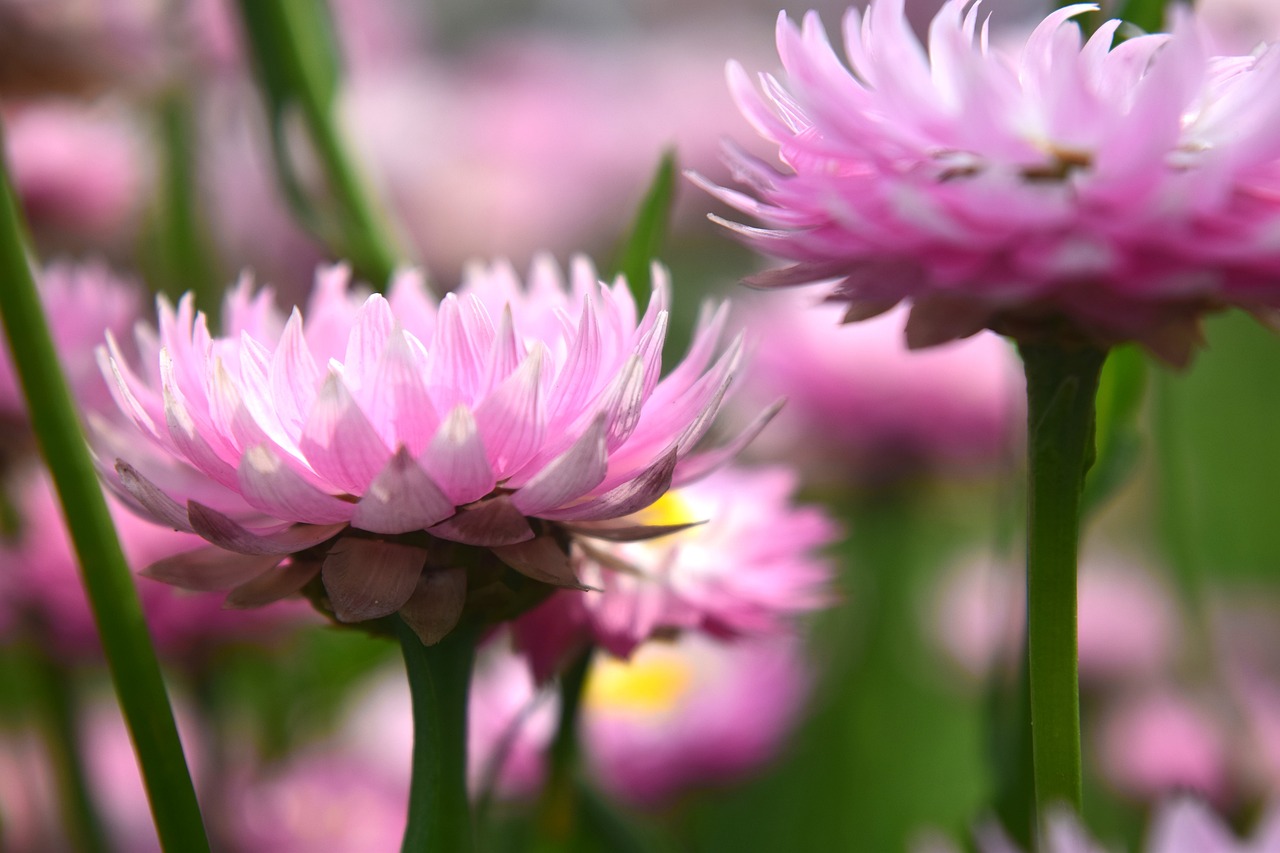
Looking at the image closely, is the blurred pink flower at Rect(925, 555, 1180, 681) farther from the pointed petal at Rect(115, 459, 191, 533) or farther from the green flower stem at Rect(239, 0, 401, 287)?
the pointed petal at Rect(115, 459, 191, 533)

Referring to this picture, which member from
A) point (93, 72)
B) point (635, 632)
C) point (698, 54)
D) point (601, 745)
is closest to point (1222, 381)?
point (698, 54)

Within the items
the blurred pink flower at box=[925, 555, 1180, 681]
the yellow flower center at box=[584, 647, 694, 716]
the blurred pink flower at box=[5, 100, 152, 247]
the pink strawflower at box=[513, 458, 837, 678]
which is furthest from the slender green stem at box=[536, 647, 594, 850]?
the blurred pink flower at box=[5, 100, 152, 247]

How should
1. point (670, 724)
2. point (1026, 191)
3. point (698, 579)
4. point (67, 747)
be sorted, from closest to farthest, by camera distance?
point (1026, 191), point (698, 579), point (67, 747), point (670, 724)

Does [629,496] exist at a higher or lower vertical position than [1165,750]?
higher

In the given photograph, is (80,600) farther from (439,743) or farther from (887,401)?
(887,401)

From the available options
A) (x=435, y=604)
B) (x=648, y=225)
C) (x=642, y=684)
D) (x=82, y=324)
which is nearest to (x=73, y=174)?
(x=82, y=324)

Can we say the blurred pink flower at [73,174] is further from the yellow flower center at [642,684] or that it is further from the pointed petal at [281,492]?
the pointed petal at [281,492]

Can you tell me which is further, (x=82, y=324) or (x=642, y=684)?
(x=642, y=684)

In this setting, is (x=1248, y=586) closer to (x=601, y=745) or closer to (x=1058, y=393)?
(x=601, y=745)

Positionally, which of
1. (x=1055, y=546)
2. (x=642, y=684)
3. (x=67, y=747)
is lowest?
(x=642, y=684)
